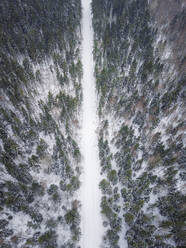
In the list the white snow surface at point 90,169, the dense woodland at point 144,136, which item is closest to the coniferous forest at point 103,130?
the dense woodland at point 144,136

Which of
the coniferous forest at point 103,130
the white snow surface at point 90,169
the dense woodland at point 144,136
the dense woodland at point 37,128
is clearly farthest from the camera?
the white snow surface at point 90,169

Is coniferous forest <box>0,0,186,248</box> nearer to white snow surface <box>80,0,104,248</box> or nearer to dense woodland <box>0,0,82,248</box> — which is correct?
dense woodland <box>0,0,82,248</box>

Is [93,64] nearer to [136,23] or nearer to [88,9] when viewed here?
[136,23]

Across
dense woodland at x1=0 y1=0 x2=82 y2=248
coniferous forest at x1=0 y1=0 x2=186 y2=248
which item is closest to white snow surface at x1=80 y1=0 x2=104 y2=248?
coniferous forest at x1=0 y1=0 x2=186 y2=248

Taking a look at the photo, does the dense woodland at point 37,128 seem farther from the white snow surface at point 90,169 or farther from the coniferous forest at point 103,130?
the white snow surface at point 90,169

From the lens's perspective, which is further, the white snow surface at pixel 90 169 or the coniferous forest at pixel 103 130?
the white snow surface at pixel 90 169

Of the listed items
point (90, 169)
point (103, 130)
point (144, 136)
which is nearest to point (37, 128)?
point (90, 169)

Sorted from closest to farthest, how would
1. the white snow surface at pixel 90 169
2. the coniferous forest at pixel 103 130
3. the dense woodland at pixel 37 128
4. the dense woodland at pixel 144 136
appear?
the dense woodland at pixel 144 136
the coniferous forest at pixel 103 130
the dense woodland at pixel 37 128
the white snow surface at pixel 90 169

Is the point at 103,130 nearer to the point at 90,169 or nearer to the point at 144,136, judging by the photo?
the point at 90,169
